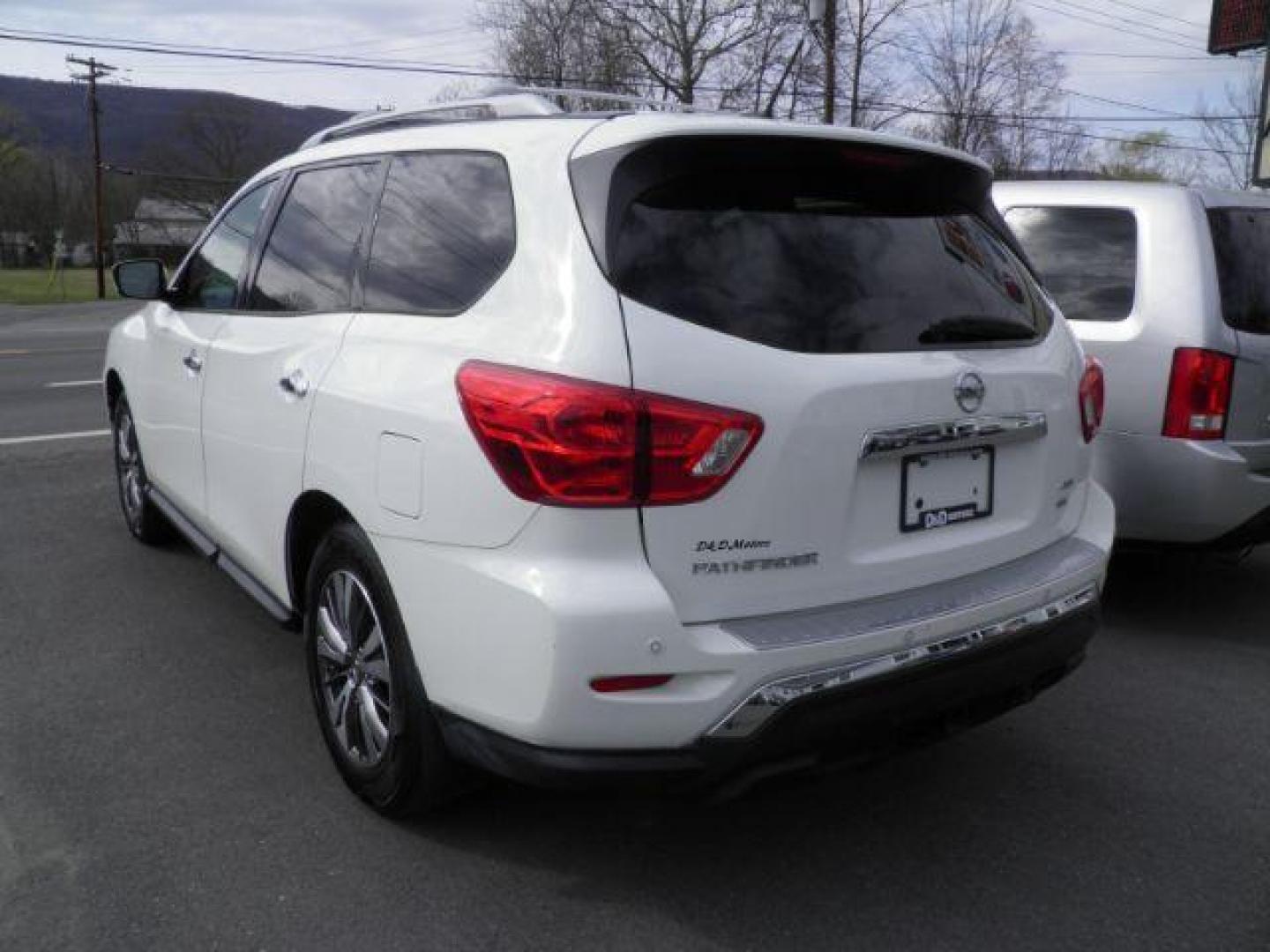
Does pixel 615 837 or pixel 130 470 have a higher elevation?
pixel 130 470

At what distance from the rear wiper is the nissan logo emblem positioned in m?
0.11

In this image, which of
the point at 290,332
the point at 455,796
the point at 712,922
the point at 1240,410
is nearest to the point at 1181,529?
the point at 1240,410

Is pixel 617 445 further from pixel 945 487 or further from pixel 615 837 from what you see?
pixel 615 837

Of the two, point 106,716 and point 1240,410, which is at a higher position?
point 1240,410

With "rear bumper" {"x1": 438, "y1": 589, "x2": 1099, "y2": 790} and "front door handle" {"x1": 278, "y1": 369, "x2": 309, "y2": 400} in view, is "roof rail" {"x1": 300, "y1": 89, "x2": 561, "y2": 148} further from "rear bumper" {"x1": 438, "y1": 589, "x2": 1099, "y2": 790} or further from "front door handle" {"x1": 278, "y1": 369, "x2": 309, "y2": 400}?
"rear bumper" {"x1": 438, "y1": 589, "x2": 1099, "y2": 790}

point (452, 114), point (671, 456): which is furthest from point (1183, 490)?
point (452, 114)

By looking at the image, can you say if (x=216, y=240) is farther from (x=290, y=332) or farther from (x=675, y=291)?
(x=675, y=291)

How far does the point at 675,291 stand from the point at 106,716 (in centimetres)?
247

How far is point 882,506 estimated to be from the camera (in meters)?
2.55

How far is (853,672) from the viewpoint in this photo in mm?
2410

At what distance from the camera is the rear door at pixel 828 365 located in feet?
7.64

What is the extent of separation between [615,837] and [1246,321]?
3205 mm

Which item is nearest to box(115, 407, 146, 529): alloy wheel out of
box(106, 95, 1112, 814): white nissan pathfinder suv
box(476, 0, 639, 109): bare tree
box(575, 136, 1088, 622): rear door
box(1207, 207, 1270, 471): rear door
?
box(106, 95, 1112, 814): white nissan pathfinder suv

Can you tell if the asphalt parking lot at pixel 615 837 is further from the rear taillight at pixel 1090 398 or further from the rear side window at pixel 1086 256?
the rear side window at pixel 1086 256
